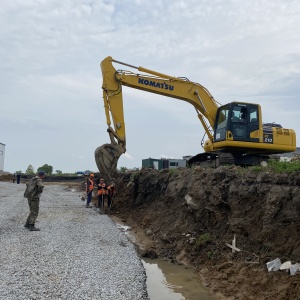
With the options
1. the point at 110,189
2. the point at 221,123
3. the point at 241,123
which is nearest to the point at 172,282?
the point at 241,123

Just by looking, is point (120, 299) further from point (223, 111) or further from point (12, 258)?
point (223, 111)

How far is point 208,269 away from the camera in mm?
8766

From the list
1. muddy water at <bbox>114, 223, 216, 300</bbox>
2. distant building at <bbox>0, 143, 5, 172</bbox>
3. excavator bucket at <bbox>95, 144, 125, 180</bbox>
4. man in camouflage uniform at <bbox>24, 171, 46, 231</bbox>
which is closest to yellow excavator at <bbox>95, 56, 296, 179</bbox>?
excavator bucket at <bbox>95, 144, 125, 180</bbox>

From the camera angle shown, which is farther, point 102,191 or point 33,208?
point 102,191

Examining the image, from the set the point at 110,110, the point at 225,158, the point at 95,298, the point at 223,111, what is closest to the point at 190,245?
the point at 95,298

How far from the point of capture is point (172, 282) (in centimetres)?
842

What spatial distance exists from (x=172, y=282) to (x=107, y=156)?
8.98 metres

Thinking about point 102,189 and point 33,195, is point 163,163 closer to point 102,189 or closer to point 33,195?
point 102,189

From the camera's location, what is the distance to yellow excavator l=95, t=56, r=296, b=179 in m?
15.1

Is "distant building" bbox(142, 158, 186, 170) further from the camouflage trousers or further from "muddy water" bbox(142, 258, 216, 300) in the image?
"muddy water" bbox(142, 258, 216, 300)

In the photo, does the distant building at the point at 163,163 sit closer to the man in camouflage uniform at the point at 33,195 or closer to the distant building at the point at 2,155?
the man in camouflage uniform at the point at 33,195

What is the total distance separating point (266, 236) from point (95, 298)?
3.75 m

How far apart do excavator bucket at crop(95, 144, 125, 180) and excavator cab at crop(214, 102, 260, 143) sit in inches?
182

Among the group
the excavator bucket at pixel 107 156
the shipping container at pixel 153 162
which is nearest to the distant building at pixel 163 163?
the shipping container at pixel 153 162
